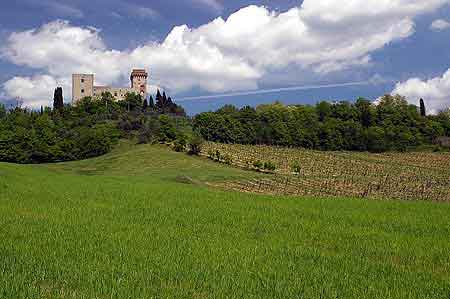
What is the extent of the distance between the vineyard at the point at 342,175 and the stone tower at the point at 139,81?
9305 centimetres

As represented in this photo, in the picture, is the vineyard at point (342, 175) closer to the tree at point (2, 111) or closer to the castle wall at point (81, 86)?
the tree at point (2, 111)

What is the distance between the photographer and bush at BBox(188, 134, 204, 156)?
98.9 m

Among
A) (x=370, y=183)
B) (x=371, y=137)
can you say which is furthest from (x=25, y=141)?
(x=371, y=137)

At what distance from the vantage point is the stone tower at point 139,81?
197m

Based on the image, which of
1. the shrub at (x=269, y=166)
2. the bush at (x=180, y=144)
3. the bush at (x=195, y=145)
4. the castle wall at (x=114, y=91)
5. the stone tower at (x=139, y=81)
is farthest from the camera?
the stone tower at (x=139, y=81)

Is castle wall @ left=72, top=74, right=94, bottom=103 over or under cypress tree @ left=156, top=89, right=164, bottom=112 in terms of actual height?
over

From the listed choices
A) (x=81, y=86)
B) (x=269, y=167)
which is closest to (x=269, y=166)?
(x=269, y=167)

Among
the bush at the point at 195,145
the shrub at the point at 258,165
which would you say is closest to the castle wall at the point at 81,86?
the bush at the point at 195,145

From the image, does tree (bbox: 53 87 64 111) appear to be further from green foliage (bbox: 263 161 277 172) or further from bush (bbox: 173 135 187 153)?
green foliage (bbox: 263 161 277 172)

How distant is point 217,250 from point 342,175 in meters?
68.2

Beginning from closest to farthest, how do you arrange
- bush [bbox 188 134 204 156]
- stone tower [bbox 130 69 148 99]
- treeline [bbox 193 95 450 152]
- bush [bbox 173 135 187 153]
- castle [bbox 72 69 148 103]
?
bush [bbox 188 134 204 156] → bush [bbox 173 135 187 153] → treeline [bbox 193 95 450 152] → castle [bbox 72 69 148 103] → stone tower [bbox 130 69 148 99]

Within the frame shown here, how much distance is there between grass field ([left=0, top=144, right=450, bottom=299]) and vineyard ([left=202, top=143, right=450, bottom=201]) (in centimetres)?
3166

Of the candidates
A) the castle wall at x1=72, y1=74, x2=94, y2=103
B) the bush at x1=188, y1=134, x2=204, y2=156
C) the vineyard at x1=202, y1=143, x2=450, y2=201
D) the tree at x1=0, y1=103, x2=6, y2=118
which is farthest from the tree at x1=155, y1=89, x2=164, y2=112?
the bush at x1=188, y1=134, x2=204, y2=156

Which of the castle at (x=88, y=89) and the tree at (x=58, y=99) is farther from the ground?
the castle at (x=88, y=89)
